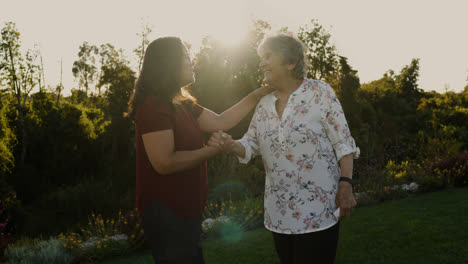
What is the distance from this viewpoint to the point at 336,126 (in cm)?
235

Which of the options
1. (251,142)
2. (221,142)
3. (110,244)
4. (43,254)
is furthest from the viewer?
(110,244)

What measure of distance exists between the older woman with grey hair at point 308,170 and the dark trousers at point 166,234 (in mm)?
534

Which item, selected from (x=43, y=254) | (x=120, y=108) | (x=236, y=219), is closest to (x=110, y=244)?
(x=43, y=254)

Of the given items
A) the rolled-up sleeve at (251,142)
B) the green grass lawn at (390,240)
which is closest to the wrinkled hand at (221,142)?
the rolled-up sleeve at (251,142)

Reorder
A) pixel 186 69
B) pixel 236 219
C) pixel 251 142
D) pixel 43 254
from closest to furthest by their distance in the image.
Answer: pixel 186 69, pixel 251 142, pixel 43 254, pixel 236 219

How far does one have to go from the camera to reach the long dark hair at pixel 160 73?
2.14 m

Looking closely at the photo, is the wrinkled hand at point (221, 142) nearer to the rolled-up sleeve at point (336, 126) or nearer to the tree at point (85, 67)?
the rolled-up sleeve at point (336, 126)

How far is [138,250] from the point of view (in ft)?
24.6

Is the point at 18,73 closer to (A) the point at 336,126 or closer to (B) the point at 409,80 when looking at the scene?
(A) the point at 336,126

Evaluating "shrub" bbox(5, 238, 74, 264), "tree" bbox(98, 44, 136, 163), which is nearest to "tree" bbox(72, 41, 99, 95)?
"tree" bbox(98, 44, 136, 163)

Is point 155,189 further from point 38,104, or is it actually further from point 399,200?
point 38,104

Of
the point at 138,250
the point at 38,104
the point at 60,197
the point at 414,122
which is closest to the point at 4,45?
the point at 38,104

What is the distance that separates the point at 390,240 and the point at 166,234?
508cm

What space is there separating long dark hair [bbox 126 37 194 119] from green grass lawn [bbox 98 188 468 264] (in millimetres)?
4188
